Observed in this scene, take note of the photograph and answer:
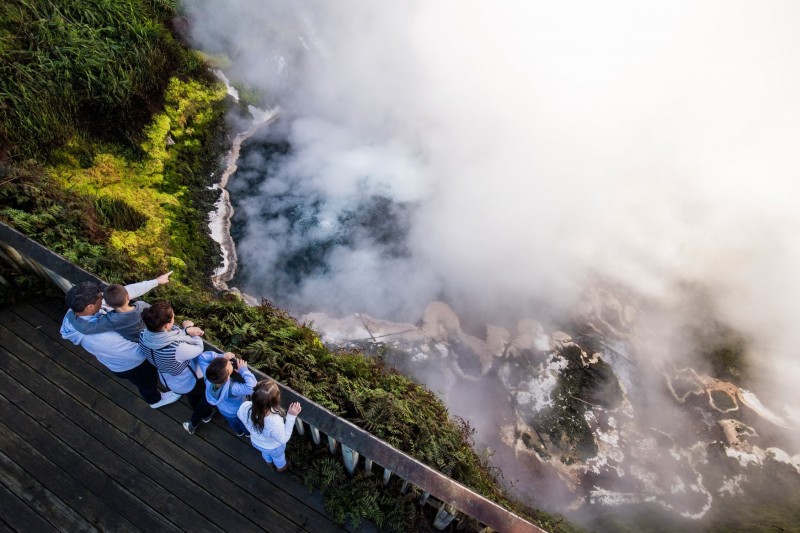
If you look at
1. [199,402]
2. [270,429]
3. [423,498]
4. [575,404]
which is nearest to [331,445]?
[270,429]

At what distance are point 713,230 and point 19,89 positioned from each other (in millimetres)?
15927

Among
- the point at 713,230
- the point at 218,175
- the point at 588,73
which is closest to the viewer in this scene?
the point at 218,175

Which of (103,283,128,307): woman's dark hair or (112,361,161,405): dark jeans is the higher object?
(103,283,128,307): woman's dark hair

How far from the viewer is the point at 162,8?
9.13 meters

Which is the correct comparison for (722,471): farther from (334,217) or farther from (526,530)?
(334,217)

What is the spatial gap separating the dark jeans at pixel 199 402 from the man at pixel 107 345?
1.16ft

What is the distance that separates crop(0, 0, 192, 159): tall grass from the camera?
6508 mm

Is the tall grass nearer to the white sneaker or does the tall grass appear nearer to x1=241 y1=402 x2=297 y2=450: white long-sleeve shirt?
the white sneaker

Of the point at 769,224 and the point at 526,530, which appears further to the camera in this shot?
the point at 769,224

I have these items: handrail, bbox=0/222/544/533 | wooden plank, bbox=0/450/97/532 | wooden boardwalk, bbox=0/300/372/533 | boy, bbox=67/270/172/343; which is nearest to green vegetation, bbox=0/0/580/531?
handrail, bbox=0/222/544/533

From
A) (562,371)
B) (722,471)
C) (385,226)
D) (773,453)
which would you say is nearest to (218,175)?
(385,226)

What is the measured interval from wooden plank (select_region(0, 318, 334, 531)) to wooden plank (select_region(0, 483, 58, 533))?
79 centimetres

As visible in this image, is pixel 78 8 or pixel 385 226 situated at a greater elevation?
pixel 78 8

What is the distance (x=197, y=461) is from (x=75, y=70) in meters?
7.70
